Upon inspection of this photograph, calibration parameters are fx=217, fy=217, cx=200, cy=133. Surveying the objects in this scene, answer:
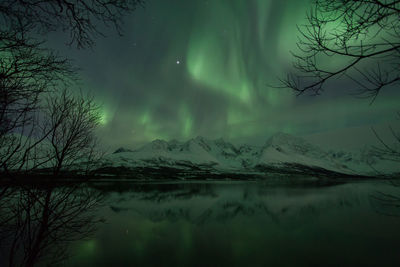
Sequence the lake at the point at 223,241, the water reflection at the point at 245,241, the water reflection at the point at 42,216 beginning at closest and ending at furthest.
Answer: the water reflection at the point at 42,216 < the lake at the point at 223,241 < the water reflection at the point at 245,241

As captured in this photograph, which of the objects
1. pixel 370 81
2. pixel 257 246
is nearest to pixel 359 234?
pixel 257 246

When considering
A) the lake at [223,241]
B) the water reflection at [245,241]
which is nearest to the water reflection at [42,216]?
the lake at [223,241]

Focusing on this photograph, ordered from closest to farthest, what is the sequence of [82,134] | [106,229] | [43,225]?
[43,225] → [82,134] → [106,229]

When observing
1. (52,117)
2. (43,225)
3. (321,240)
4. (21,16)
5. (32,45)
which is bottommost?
(321,240)

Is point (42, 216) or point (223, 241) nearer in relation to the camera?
Result: point (42, 216)

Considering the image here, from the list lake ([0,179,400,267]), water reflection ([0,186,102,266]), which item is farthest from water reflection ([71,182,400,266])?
water reflection ([0,186,102,266])

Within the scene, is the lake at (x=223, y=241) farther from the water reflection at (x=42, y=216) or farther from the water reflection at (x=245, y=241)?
the water reflection at (x=42, y=216)

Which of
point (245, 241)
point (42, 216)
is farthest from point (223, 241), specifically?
point (42, 216)

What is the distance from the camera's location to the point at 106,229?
34.0 metres

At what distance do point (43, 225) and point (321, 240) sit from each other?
33.3 metres

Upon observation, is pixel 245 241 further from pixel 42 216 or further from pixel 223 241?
pixel 42 216

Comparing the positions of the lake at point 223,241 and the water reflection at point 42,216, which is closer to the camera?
the water reflection at point 42,216

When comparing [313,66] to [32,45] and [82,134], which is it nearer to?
[32,45]

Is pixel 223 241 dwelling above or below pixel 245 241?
above
